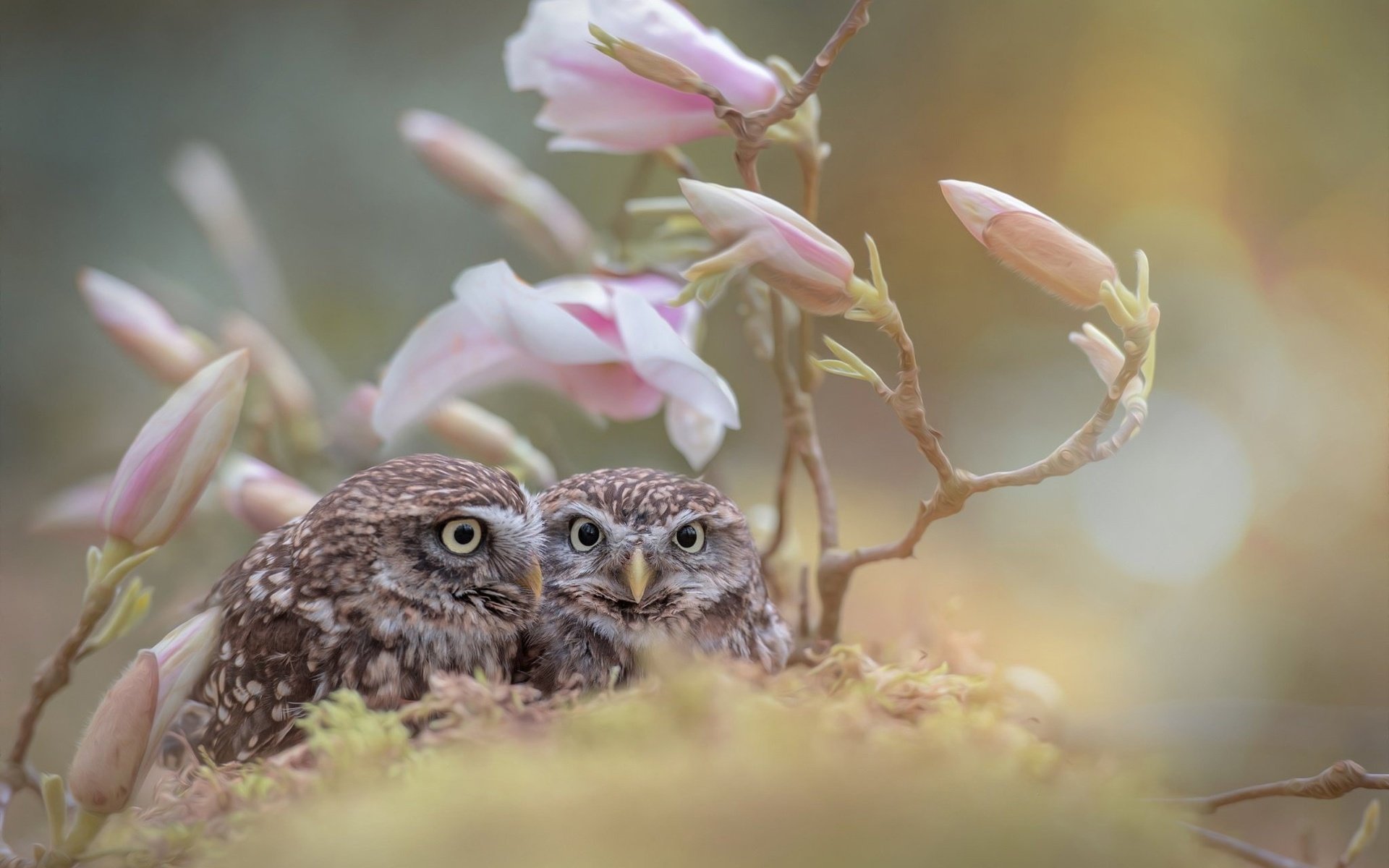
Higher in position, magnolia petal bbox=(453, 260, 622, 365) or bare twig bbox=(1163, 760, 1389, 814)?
magnolia petal bbox=(453, 260, 622, 365)

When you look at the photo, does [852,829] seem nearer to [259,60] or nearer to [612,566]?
[612,566]

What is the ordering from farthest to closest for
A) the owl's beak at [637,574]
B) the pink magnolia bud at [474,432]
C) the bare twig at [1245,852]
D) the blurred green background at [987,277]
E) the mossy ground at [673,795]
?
1. the blurred green background at [987,277]
2. the pink magnolia bud at [474,432]
3. the owl's beak at [637,574]
4. the bare twig at [1245,852]
5. the mossy ground at [673,795]

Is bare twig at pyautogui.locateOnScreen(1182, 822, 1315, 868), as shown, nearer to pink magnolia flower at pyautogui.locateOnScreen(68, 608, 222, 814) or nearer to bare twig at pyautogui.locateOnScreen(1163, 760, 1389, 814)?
bare twig at pyautogui.locateOnScreen(1163, 760, 1389, 814)

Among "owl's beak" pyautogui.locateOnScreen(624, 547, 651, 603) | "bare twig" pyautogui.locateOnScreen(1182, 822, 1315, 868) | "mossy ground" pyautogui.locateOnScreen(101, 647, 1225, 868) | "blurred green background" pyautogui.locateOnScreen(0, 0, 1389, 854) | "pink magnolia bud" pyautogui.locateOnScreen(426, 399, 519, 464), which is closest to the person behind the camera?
"mossy ground" pyautogui.locateOnScreen(101, 647, 1225, 868)

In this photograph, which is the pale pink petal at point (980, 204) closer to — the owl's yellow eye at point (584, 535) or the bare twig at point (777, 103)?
the bare twig at point (777, 103)

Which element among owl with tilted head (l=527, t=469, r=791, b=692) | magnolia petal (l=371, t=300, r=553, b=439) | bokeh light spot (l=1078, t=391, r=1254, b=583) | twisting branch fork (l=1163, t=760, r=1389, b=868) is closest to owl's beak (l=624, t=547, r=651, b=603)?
owl with tilted head (l=527, t=469, r=791, b=692)

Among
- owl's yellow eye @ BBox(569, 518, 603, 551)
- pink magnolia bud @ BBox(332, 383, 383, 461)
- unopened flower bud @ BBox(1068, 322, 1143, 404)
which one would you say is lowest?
owl's yellow eye @ BBox(569, 518, 603, 551)

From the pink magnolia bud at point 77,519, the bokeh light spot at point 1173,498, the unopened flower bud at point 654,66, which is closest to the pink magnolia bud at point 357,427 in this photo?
the pink magnolia bud at point 77,519

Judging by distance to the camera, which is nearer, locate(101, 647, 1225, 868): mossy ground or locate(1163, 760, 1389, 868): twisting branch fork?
locate(101, 647, 1225, 868): mossy ground
